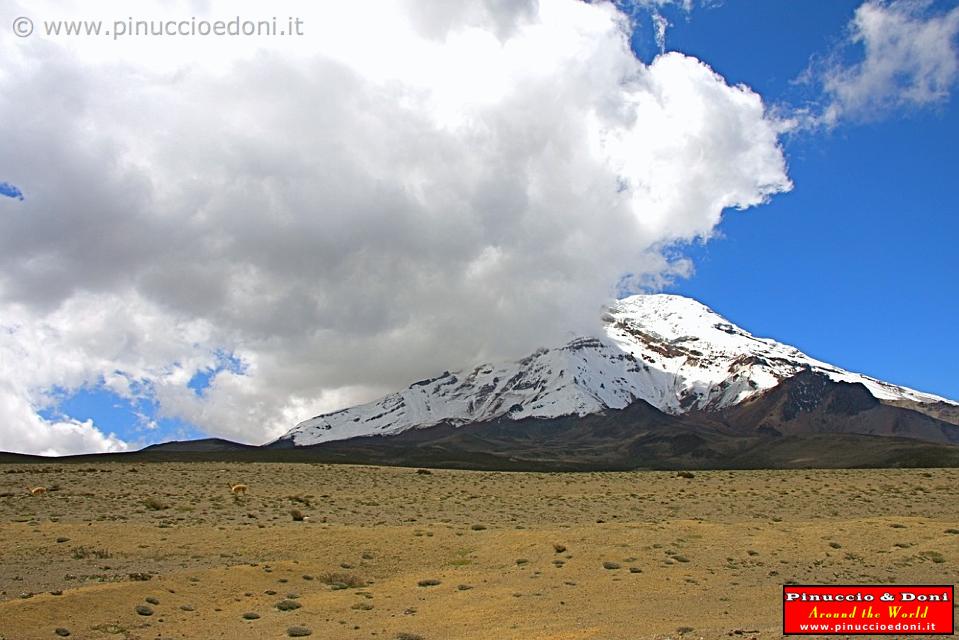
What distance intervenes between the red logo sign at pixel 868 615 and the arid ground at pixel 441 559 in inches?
31.0

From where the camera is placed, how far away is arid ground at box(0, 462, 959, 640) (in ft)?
68.0

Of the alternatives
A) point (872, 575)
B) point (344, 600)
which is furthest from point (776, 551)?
point (344, 600)

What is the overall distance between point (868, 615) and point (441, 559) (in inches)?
613

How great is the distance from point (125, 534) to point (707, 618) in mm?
22381

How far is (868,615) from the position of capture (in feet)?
57.5

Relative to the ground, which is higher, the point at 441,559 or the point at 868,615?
the point at 868,615

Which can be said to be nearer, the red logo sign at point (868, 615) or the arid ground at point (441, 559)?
the red logo sign at point (868, 615)

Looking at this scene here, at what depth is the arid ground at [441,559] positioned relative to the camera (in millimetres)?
20719

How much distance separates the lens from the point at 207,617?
2158cm

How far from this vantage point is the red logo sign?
657 inches

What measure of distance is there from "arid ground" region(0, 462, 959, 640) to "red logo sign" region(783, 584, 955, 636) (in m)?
0.79

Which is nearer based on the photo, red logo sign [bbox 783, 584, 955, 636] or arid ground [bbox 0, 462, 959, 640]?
red logo sign [bbox 783, 584, 955, 636]

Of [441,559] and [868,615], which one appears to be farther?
[441,559]

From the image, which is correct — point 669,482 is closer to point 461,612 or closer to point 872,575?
point 872,575
